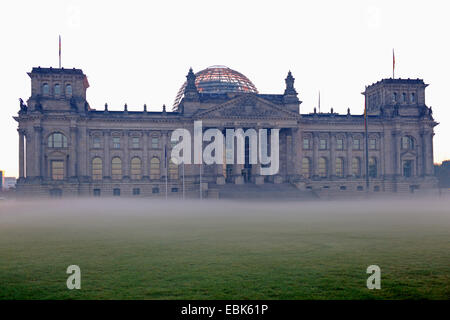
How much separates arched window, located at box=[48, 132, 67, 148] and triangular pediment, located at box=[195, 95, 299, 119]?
24.1 m

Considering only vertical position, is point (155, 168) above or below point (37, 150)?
below

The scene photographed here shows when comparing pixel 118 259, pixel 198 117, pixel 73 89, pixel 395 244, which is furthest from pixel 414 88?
pixel 118 259

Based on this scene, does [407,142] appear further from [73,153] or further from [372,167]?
[73,153]

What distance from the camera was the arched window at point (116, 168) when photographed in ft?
258

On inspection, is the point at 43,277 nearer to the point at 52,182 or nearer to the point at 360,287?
the point at 360,287

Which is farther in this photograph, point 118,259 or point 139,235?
point 139,235

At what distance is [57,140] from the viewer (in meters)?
75.6

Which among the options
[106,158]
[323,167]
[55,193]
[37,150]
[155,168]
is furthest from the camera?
[323,167]

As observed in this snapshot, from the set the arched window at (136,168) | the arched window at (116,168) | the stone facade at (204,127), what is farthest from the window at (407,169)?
the arched window at (116,168)

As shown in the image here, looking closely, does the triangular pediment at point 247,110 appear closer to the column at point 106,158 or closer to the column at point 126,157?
the column at point 126,157

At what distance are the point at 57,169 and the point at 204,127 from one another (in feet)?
90.0

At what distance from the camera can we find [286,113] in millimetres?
77062

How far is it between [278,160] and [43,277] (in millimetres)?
68107

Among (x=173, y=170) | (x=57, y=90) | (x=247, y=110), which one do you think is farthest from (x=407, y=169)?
(x=57, y=90)
